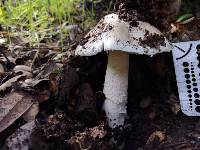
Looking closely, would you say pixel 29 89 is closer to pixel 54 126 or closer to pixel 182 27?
pixel 54 126

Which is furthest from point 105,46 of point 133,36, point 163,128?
point 163,128

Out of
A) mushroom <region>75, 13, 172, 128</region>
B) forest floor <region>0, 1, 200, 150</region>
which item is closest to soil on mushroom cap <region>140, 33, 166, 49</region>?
mushroom <region>75, 13, 172, 128</region>

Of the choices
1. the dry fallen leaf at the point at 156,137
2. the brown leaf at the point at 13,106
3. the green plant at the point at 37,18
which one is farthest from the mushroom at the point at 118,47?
the green plant at the point at 37,18

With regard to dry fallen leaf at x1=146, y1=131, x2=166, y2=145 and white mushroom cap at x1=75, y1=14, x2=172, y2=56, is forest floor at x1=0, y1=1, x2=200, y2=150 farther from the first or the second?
white mushroom cap at x1=75, y1=14, x2=172, y2=56

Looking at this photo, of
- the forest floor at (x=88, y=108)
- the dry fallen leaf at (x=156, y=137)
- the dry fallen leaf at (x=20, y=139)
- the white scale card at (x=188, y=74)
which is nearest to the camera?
the dry fallen leaf at (x=20, y=139)

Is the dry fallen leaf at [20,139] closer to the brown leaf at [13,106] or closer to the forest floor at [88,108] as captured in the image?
the forest floor at [88,108]

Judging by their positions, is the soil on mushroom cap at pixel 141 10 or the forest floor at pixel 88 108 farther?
the soil on mushroom cap at pixel 141 10

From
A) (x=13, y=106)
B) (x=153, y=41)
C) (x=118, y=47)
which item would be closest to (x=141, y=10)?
(x=153, y=41)
